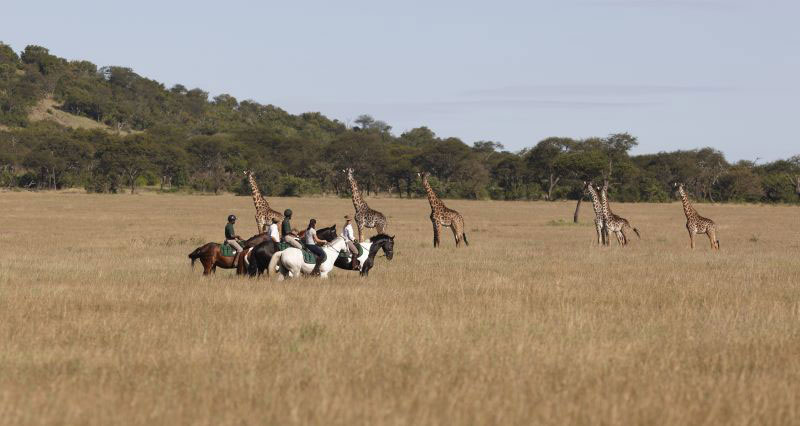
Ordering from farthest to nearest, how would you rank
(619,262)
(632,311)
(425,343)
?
(619,262) < (632,311) < (425,343)

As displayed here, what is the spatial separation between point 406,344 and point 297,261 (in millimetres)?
7073

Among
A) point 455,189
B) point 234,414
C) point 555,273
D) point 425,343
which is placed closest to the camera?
point 234,414

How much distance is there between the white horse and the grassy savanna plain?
372 mm

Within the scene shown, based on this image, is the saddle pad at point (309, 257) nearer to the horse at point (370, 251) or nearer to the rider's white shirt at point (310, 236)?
the rider's white shirt at point (310, 236)

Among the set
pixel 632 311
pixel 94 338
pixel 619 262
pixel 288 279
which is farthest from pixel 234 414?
pixel 619 262

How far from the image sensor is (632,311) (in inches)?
533

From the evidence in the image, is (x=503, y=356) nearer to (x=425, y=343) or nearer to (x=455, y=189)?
(x=425, y=343)

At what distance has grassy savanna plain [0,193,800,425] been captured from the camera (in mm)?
7562

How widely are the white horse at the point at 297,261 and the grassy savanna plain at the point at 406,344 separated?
0.37 metres

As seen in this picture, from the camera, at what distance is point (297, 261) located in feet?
56.4

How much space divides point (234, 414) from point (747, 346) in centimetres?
572

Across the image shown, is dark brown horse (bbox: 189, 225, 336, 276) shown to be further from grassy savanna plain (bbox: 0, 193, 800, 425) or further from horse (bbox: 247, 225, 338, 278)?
grassy savanna plain (bbox: 0, 193, 800, 425)

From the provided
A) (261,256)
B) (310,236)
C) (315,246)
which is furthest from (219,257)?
(315,246)

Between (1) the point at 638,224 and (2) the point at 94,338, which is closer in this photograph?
(2) the point at 94,338
